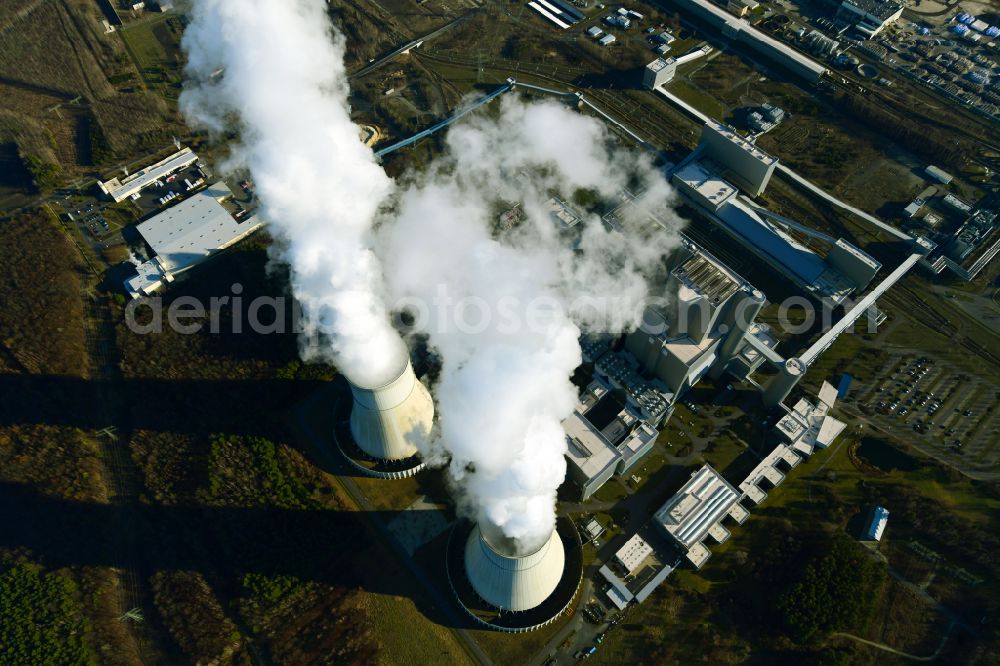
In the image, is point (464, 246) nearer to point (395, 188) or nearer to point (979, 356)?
point (395, 188)

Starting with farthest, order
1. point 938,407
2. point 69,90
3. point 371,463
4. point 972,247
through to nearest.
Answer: point 69,90 < point 972,247 < point 938,407 < point 371,463

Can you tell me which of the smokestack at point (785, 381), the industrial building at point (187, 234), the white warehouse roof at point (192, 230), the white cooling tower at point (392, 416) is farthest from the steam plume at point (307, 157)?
the smokestack at point (785, 381)

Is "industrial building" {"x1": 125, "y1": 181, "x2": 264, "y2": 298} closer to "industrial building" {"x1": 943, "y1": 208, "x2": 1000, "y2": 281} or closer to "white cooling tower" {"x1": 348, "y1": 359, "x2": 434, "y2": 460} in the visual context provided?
"white cooling tower" {"x1": 348, "y1": 359, "x2": 434, "y2": 460}

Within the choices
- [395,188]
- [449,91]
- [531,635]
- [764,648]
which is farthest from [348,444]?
[449,91]

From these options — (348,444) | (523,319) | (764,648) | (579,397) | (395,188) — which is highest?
(395,188)

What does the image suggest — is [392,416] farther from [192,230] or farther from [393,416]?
[192,230]

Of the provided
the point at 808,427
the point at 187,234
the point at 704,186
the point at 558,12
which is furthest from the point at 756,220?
Answer: the point at 187,234
